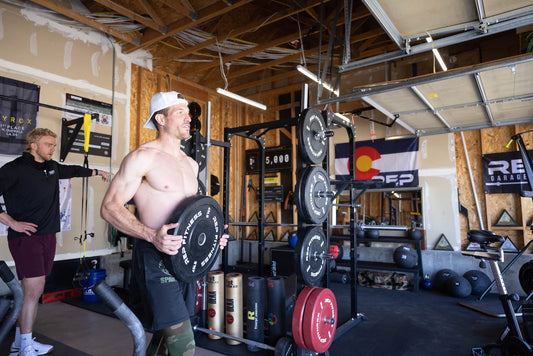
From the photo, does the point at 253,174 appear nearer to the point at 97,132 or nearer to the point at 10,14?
the point at 97,132

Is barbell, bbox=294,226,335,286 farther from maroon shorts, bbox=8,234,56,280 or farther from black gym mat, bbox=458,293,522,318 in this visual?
black gym mat, bbox=458,293,522,318

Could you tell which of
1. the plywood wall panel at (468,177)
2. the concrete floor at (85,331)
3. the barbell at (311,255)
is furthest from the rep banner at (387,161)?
the concrete floor at (85,331)

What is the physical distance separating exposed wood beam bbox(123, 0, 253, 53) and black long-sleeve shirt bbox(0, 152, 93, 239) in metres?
2.35

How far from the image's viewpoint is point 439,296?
14.4 ft

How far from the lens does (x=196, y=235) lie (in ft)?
4.84

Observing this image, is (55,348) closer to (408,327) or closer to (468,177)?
(408,327)

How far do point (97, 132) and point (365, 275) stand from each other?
14.4ft

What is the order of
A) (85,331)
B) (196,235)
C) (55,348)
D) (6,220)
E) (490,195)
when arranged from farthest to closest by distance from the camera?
1. (490,195)
2. (85,331)
3. (55,348)
4. (6,220)
5. (196,235)

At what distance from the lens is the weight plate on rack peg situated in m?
2.47

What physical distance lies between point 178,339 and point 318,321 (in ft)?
3.48

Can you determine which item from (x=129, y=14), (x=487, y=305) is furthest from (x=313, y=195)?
(x=129, y=14)

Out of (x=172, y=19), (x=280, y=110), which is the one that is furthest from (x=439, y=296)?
(x=172, y=19)

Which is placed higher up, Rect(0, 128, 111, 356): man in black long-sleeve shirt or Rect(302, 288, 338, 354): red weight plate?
Rect(0, 128, 111, 356): man in black long-sleeve shirt

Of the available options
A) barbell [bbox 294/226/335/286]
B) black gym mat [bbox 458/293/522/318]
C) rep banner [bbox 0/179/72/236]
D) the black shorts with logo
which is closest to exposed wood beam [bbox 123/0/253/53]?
rep banner [bbox 0/179/72/236]
